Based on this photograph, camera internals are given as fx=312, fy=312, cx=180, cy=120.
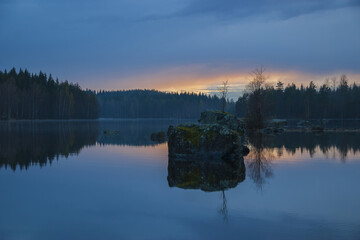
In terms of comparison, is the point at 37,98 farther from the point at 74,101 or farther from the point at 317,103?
the point at 317,103

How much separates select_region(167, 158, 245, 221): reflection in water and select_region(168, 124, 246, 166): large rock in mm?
681

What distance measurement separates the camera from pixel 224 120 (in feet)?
97.3

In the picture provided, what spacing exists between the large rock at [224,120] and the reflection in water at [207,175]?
40.6 feet

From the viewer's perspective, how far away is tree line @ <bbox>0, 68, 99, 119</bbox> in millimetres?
94812

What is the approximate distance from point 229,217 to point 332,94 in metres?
142

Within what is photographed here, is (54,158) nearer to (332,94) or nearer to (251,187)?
(251,187)

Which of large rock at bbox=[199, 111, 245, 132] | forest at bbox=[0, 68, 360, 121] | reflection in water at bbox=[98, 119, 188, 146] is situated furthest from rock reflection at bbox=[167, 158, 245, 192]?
forest at bbox=[0, 68, 360, 121]

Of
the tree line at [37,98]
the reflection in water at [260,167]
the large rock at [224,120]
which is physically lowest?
the reflection in water at [260,167]

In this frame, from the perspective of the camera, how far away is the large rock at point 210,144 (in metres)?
17.0

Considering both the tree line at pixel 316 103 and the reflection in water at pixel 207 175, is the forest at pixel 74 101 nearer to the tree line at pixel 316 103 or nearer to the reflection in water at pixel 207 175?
the tree line at pixel 316 103

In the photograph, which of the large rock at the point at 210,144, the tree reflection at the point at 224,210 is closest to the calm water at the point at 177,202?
the tree reflection at the point at 224,210

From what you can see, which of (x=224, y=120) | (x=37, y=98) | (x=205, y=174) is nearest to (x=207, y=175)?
(x=205, y=174)

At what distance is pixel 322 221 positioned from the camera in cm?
714

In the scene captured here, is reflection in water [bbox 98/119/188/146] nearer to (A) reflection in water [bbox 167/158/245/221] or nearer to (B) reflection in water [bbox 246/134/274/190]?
(B) reflection in water [bbox 246/134/274/190]
